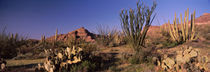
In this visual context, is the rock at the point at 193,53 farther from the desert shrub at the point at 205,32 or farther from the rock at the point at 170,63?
the desert shrub at the point at 205,32

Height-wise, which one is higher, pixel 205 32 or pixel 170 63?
pixel 205 32

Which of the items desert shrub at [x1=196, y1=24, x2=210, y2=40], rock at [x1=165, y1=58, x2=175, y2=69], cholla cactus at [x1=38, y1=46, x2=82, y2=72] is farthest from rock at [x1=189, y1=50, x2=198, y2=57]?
desert shrub at [x1=196, y1=24, x2=210, y2=40]

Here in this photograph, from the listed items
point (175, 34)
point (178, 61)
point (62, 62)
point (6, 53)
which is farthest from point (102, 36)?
point (178, 61)

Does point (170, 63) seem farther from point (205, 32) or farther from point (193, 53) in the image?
point (205, 32)

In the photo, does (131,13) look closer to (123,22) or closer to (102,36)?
(123,22)

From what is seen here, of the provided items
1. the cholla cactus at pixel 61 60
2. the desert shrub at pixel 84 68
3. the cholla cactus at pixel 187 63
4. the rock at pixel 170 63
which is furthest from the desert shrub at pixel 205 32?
the cholla cactus at pixel 61 60

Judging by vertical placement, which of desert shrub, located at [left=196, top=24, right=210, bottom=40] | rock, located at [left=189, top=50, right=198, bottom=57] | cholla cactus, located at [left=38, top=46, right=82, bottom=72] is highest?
desert shrub, located at [left=196, top=24, right=210, bottom=40]

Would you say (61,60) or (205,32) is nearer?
(61,60)

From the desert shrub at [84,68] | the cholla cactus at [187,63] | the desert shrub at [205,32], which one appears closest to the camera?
the cholla cactus at [187,63]

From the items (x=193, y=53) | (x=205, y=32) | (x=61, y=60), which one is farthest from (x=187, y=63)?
(x=205, y=32)

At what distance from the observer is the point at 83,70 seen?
A: 4.29 m

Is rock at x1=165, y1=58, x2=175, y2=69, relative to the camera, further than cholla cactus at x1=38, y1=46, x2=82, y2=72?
No

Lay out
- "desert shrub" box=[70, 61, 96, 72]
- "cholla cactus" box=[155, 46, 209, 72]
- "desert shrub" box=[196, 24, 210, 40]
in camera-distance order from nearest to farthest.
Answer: "cholla cactus" box=[155, 46, 209, 72]
"desert shrub" box=[70, 61, 96, 72]
"desert shrub" box=[196, 24, 210, 40]

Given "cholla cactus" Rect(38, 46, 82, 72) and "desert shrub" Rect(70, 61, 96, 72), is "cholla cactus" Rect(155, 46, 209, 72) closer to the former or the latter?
"desert shrub" Rect(70, 61, 96, 72)
